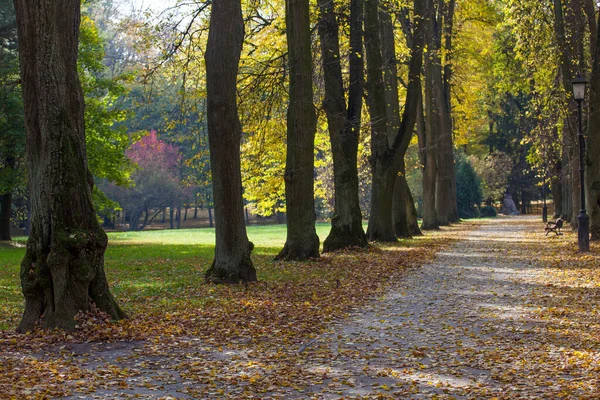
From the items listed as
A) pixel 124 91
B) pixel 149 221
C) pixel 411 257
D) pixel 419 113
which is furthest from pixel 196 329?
pixel 149 221

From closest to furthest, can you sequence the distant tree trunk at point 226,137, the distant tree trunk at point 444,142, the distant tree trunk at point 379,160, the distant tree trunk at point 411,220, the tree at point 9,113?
the distant tree trunk at point 226,137 → the distant tree trunk at point 379,160 → the tree at point 9,113 → the distant tree trunk at point 411,220 → the distant tree trunk at point 444,142

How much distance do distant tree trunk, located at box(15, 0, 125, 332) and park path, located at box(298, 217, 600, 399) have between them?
121 inches

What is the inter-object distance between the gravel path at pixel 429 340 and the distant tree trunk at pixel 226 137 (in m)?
3.11

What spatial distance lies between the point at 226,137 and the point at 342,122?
842 centimetres

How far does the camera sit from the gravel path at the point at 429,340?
7.16 m

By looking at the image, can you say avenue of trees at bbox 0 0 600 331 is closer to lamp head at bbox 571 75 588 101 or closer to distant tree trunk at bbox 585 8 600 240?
distant tree trunk at bbox 585 8 600 240

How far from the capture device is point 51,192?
955 cm

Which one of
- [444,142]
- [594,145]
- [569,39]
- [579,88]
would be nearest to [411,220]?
[569,39]

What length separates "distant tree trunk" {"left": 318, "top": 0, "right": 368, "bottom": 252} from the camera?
22.6 m

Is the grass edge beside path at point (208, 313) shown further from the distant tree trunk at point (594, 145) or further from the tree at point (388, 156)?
the distant tree trunk at point (594, 145)

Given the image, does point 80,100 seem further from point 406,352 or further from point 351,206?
point 351,206

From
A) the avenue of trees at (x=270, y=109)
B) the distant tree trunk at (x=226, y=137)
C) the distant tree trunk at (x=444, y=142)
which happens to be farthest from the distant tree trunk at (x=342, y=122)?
the distant tree trunk at (x=444, y=142)

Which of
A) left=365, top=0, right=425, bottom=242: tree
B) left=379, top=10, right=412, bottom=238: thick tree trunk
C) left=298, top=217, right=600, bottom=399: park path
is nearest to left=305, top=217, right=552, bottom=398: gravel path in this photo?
left=298, top=217, right=600, bottom=399: park path

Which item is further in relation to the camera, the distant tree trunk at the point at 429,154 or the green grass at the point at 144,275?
the distant tree trunk at the point at 429,154
